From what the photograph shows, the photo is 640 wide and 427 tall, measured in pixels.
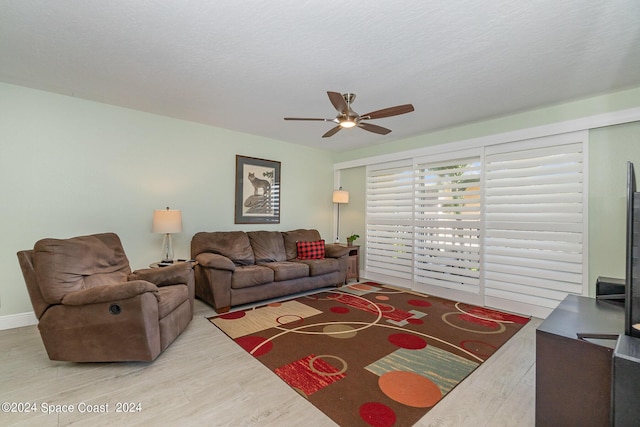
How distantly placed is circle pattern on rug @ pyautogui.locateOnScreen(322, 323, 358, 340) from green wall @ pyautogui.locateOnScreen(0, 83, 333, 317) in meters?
2.42

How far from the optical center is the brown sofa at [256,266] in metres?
3.36

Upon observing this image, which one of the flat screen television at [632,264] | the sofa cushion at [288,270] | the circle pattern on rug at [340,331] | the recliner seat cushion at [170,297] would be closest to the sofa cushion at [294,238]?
the sofa cushion at [288,270]

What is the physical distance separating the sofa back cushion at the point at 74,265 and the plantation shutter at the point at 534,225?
4448 millimetres

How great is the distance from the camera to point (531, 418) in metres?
1.68

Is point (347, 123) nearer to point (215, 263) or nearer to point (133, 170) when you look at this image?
point (215, 263)

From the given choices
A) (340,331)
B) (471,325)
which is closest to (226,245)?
(340,331)

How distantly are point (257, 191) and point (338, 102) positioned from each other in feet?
8.81

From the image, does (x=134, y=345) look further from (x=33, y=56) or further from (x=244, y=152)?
(x=244, y=152)

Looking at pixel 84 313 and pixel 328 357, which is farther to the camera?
pixel 328 357

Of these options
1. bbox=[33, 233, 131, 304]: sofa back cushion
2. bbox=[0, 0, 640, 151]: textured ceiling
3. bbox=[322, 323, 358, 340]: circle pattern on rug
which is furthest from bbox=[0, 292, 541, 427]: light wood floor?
bbox=[0, 0, 640, 151]: textured ceiling

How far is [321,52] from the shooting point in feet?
→ 7.38

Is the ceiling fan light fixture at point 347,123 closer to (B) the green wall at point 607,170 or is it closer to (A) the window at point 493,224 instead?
(A) the window at point 493,224

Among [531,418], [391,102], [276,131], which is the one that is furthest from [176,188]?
[531,418]

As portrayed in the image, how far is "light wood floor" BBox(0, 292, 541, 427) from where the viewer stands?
1647 millimetres
